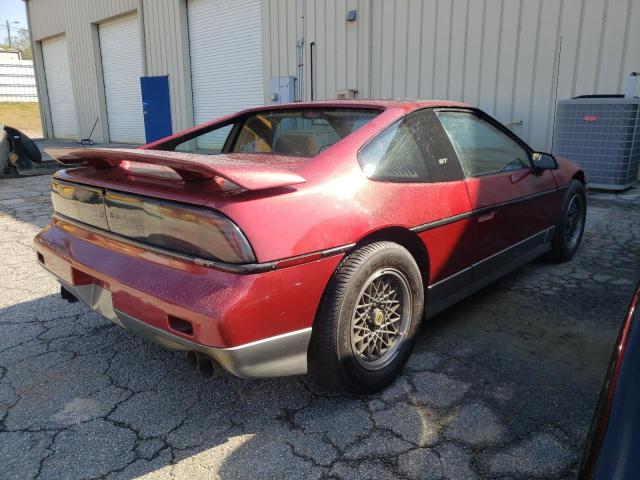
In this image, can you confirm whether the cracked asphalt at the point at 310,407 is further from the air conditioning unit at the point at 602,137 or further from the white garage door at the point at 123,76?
the white garage door at the point at 123,76

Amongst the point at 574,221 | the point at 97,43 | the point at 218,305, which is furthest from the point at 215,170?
the point at 97,43

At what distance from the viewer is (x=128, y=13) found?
14.8 meters

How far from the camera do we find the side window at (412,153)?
230 centimetres

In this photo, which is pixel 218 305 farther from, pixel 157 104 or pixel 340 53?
pixel 157 104

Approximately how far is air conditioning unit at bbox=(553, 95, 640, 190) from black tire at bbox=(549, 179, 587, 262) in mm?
2543

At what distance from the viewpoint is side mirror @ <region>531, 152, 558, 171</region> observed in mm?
3456

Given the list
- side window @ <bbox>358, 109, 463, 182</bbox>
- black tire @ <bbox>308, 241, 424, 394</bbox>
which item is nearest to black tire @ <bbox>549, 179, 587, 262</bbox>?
side window @ <bbox>358, 109, 463, 182</bbox>

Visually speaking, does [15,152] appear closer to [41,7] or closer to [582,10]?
[582,10]

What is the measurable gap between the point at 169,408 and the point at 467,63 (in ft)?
24.2

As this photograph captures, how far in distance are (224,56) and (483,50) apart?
280 inches

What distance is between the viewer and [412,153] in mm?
2506

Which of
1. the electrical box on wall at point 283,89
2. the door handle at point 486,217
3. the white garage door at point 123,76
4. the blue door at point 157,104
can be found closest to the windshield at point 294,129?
the door handle at point 486,217

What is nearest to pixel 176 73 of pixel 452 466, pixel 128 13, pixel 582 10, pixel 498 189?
pixel 128 13

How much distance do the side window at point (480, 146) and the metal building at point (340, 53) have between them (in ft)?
14.6
